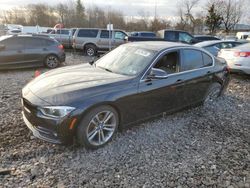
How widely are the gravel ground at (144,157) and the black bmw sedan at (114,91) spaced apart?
0.28m

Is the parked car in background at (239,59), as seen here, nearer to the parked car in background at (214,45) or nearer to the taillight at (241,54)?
the taillight at (241,54)

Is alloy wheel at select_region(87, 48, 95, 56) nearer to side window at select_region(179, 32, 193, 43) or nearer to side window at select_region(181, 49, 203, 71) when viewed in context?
side window at select_region(179, 32, 193, 43)

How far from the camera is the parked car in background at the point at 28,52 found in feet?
29.7

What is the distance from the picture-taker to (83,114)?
3.28 m

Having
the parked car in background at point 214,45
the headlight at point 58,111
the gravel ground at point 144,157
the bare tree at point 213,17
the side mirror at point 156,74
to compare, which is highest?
the bare tree at point 213,17

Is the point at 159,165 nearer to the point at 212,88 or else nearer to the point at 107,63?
the point at 107,63

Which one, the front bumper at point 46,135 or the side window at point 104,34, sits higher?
the side window at point 104,34

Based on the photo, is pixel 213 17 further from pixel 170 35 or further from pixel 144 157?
pixel 144 157

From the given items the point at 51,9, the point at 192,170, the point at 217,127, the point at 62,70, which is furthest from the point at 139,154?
the point at 51,9

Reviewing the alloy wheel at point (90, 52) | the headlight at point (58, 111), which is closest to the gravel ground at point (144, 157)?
the headlight at point (58, 111)

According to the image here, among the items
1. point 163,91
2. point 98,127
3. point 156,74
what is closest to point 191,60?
point 163,91

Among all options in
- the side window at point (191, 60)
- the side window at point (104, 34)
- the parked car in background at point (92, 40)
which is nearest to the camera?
the side window at point (191, 60)

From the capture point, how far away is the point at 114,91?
3566 mm

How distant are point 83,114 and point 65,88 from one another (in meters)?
0.53
